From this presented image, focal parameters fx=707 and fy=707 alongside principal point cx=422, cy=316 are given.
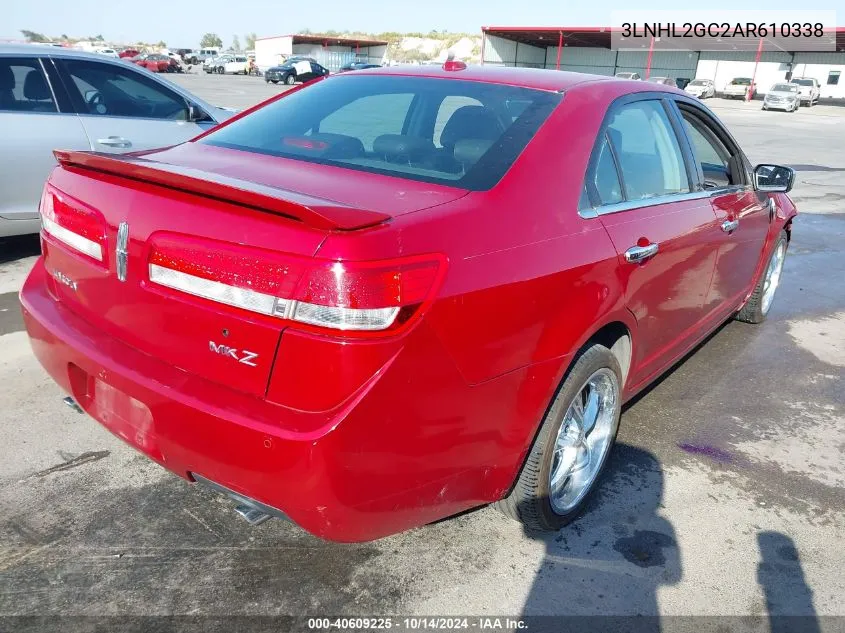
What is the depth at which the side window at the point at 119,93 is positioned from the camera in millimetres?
5359

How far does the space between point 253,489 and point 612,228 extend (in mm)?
1531

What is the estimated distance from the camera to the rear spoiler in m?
1.77

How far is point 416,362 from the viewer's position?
1.82 m

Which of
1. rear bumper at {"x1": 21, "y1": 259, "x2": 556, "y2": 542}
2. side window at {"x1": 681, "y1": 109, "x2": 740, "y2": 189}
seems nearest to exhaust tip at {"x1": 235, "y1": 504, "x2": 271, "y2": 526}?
rear bumper at {"x1": 21, "y1": 259, "x2": 556, "y2": 542}

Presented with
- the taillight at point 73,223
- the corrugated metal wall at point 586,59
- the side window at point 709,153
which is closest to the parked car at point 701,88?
the corrugated metal wall at point 586,59

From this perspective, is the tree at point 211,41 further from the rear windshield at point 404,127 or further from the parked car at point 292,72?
the rear windshield at point 404,127

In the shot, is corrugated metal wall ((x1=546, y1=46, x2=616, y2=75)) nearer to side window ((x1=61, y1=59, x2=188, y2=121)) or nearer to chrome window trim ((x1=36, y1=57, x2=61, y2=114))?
side window ((x1=61, y1=59, x2=188, y2=121))

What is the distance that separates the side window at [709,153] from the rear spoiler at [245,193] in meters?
2.35

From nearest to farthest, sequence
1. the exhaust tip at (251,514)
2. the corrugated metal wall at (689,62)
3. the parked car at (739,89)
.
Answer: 1. the exhaust tip at (251,514)
2. the parked car at (739,89)
3. the corrugated metal wall at (689,62)

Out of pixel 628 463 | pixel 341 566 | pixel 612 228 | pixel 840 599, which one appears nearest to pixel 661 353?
pixel 628 463

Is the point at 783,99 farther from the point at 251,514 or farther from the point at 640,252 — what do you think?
the point at 251,514

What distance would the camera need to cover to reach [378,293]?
1.75m

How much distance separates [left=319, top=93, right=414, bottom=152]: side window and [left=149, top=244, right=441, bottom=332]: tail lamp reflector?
1104 mm

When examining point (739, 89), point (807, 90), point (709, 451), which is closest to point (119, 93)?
point (709, 451)
